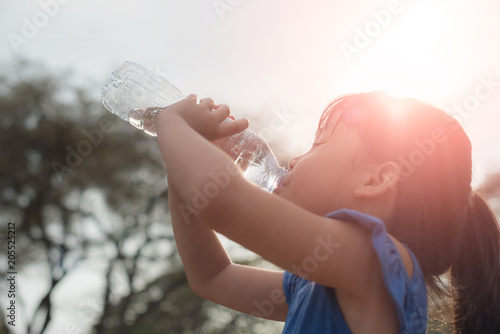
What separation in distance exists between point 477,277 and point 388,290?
55 cm

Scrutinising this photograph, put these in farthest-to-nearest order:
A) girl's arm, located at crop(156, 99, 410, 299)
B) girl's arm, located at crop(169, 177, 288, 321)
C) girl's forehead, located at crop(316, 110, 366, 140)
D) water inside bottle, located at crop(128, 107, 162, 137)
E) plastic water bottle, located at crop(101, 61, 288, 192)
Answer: plastic water bottle, located at crop(101, 61, 288, 192)
water inside bottle, located at crop(128, 107, 162, 137)
girl's arm, located at crop(169, 177, 288, 321)
girl's forehead, located at crop(316, 110, 366, 140)
girl's arm, located at crop(156, 99, 410, 299)

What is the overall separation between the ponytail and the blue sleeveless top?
33 centimetres

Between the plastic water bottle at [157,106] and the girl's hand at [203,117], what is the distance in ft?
2.40

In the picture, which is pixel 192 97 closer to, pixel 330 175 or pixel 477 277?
pixel 330 175

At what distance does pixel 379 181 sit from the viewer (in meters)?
1.51

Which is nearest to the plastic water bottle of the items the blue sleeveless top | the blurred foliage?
the blue sleeveless top

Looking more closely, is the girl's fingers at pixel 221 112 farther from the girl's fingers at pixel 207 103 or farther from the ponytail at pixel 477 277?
the ponytail at pixel 477 277

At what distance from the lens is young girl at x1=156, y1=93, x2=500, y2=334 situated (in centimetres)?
125

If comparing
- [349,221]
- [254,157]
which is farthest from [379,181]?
[254,157]

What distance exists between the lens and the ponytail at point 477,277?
5.38ft

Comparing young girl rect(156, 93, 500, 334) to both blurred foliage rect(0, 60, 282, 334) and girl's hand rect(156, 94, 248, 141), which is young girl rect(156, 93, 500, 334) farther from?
blurred foliage rect(0, 60, 282, 334)

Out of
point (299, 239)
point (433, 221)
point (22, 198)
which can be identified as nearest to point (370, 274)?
point (299, 239)

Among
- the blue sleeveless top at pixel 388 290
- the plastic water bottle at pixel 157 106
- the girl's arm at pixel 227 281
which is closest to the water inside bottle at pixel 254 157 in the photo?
the plastic water bottle at pixel 157 106

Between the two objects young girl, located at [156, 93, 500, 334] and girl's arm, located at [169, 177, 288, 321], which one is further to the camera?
girl's arm, located at [169, 177, 288, 321]
